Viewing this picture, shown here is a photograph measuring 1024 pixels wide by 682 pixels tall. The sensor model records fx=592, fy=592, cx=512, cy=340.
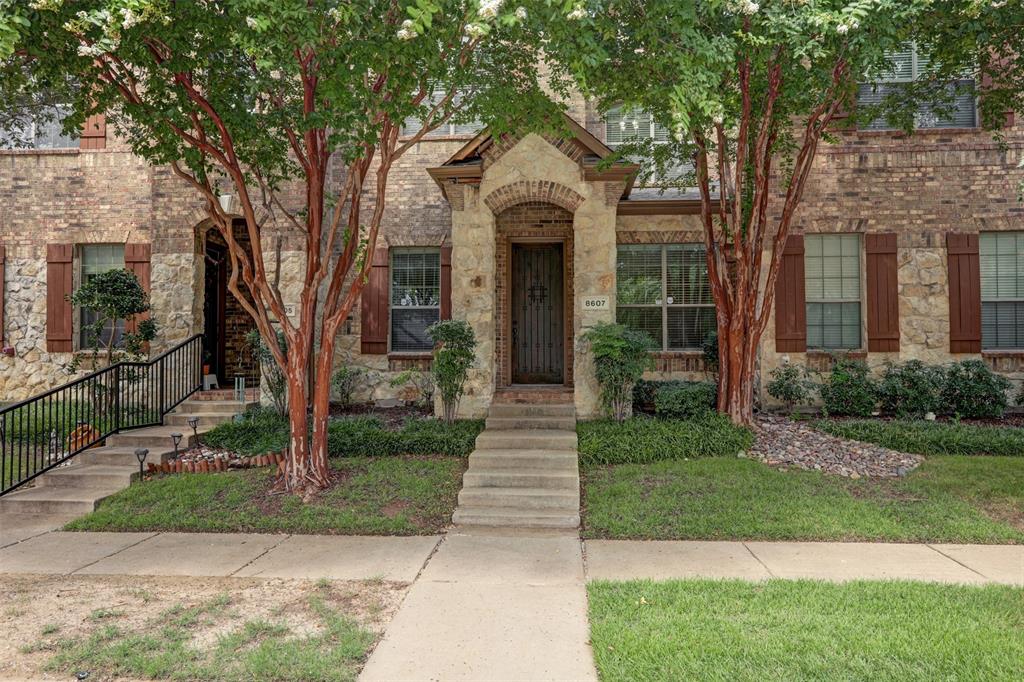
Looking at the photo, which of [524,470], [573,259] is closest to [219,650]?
[524,470]

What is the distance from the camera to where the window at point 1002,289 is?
9852 millimetres

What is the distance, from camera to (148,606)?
3932 mm

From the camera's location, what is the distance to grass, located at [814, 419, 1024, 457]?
24.8 ft

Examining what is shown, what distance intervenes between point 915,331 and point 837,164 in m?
3.07

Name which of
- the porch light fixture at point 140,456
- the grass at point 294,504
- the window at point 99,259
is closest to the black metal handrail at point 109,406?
the porch light fixture at point 140,456

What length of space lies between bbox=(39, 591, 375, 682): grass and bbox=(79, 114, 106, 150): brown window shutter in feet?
33.5

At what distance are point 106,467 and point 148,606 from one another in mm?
4190

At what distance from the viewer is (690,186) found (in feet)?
31.4

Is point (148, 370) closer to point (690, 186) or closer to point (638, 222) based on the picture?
point (638, 222)

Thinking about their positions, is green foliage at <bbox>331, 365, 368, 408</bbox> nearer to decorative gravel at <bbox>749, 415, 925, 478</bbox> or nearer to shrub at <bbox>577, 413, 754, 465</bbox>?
shrub at <bbox>577, 413, 754, 465</bbox>

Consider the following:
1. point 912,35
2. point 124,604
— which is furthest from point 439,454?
point 912,35

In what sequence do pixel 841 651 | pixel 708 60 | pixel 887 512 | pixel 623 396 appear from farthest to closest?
pixel 623 396
pixel 887 512
pixel 708 60
pixel 841 651

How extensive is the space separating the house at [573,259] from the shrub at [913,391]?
1.78 ft

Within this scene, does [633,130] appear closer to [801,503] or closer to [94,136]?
[801,503]
